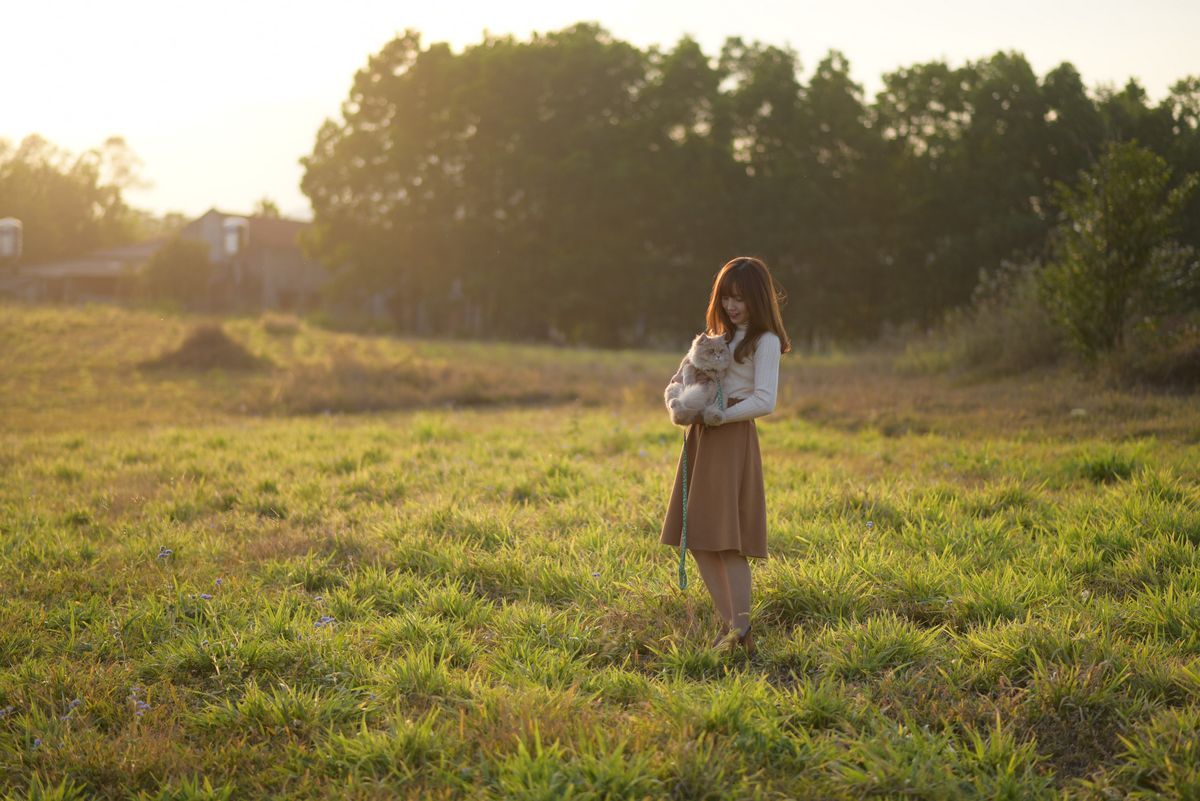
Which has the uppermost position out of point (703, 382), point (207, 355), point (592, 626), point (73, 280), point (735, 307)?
point (73, 280)

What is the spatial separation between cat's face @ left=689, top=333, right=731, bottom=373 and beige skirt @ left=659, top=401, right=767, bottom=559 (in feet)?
0.68

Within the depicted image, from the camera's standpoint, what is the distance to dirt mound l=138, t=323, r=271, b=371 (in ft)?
65.0

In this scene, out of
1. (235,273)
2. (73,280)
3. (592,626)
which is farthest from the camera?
(73,280)

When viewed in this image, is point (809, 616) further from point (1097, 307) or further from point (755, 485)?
point (1097, 307)

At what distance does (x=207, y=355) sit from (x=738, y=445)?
18462mm

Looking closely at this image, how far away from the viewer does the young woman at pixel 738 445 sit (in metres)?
4.10

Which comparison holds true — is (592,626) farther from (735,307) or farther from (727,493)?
(735,307)

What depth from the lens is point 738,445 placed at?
4.17 meters

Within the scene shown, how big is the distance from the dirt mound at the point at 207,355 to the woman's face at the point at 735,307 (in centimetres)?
1772

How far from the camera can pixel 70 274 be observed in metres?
50.6

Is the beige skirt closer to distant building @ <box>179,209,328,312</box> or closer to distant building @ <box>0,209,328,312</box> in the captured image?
distant building @ <box>0,209,328,312</box>

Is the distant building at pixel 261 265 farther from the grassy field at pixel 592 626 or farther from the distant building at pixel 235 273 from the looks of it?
the grassy field at pixel 592 626

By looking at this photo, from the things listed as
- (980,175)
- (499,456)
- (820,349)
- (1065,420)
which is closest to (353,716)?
(499,456)

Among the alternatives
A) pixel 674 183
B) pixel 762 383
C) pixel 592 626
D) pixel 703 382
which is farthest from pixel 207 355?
pixel 674 183
